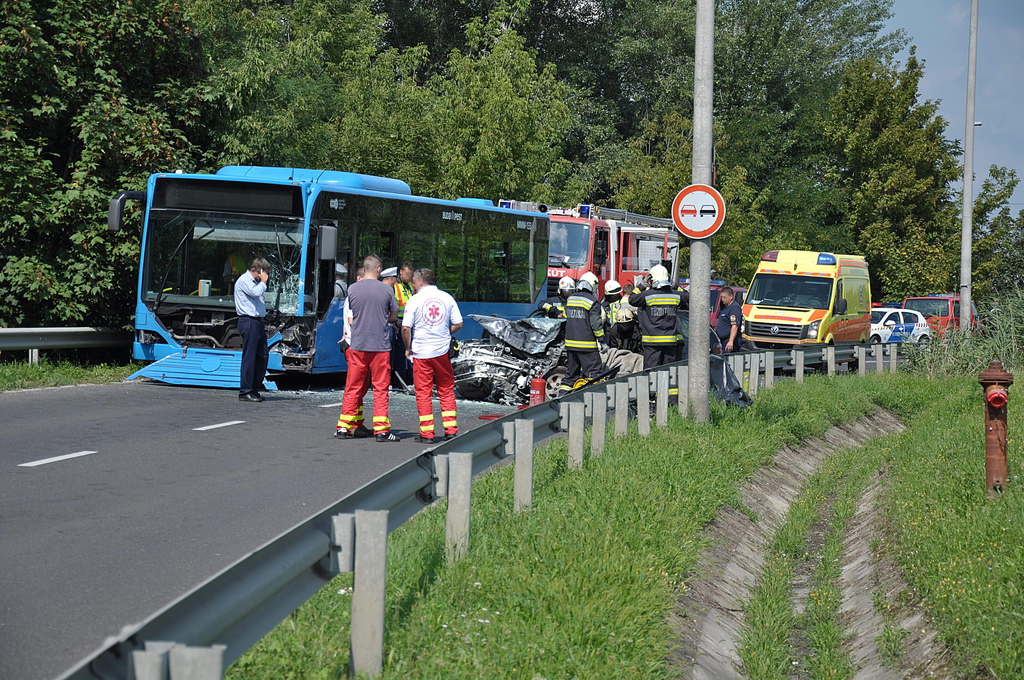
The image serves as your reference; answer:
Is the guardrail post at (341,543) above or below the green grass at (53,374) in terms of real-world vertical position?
above

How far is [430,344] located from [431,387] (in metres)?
0.45

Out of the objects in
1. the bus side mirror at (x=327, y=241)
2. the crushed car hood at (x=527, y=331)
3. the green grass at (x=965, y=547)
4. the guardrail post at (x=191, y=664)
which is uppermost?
the bus side mirror at (x=327, y=241)

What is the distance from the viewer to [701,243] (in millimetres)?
12945

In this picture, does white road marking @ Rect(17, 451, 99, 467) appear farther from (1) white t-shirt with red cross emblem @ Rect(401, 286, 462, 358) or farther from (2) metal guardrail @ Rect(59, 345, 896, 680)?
(2) metal guardrail @ Rect(59, 345, 896, 680)

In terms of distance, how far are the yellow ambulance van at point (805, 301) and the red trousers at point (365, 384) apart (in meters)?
14.2

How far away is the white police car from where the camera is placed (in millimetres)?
36594

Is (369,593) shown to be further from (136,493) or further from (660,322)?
(660,322)

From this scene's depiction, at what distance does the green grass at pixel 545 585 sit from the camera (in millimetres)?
5094

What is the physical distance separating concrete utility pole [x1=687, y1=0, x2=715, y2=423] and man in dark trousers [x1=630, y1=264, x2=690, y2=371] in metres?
2.36

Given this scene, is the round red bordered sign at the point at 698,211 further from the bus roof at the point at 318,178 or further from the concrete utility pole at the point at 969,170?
the concrete utility pole at the point at 969,170

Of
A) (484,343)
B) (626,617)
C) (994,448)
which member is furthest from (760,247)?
(626,617)

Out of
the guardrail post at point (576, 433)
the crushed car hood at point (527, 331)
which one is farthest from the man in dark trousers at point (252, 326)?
the guardrail post at point (576, 433)

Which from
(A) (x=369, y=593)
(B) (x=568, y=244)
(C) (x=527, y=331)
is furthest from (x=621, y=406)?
(B) (x=568, y=244)

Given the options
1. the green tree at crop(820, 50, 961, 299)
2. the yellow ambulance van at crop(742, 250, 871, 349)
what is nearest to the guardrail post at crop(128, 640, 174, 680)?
the yellow ambulance van at crop(742, 250, 871, 349)
